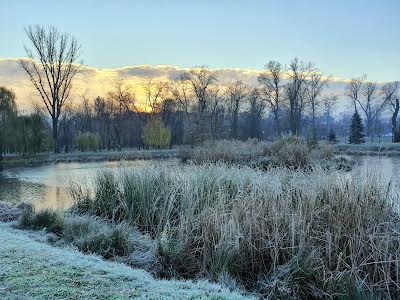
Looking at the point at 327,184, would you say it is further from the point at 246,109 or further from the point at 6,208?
the point at 246,109

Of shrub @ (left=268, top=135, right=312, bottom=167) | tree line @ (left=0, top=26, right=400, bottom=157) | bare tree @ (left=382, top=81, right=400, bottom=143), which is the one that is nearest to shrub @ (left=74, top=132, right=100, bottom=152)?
tree line @ (left=0, top=26, right=400, bottom=157)

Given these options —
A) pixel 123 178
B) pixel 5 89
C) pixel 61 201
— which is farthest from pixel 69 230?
pixel 5 89

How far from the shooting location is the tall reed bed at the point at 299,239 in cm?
398

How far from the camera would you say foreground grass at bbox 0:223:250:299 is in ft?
10.4

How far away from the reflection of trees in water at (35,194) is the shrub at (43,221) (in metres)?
3.07

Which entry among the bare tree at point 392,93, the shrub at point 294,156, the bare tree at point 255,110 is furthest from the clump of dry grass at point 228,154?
the bare tree at point 392,93

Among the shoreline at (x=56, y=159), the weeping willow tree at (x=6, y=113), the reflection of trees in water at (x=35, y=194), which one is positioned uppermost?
the weeping willow tree at (x=6, y=113)

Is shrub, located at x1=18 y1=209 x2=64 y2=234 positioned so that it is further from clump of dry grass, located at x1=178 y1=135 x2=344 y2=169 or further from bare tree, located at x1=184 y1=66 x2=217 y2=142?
bare tree, located at x1=184 y1=66 x2=217 y2=142

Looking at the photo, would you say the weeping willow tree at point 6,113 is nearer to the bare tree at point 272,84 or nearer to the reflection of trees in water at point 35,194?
the reflection of trees in water at point 35,194

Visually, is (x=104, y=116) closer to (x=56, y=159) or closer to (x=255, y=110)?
(x=56, y=159)

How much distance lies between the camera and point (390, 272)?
13.5 feet

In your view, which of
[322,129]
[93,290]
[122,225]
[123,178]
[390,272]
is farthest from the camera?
[322,129]

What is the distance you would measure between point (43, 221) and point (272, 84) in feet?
168

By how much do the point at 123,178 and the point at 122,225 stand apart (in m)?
1.79
